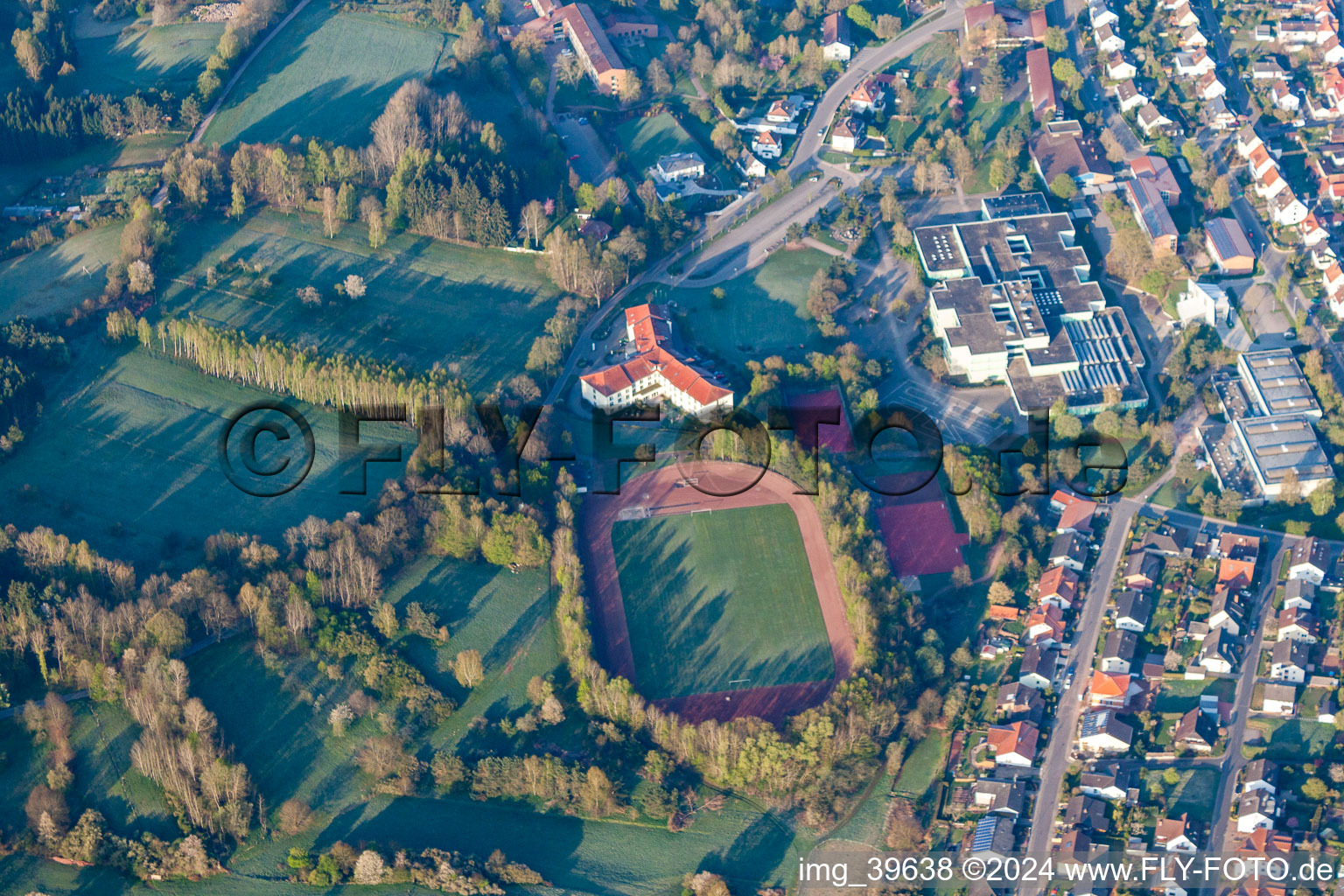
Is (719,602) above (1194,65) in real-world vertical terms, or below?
below

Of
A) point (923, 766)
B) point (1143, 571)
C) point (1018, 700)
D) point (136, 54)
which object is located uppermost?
point (136, 54)

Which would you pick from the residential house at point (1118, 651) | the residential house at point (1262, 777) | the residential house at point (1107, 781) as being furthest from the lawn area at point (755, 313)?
the residential house at point (1262, 777)

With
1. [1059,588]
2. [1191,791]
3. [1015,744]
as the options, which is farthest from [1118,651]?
[1015,744]

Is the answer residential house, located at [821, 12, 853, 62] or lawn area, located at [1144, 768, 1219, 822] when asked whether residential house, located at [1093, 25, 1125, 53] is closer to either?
residential house, located at [821, 12, 853, 62]

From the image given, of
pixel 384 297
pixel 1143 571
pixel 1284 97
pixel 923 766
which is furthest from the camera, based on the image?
pixel 1284 97

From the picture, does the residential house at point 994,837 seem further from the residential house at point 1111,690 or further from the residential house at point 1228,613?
the residential house at point 1228,613

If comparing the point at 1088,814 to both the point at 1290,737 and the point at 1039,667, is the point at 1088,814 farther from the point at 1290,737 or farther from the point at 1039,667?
the point at 1290,737

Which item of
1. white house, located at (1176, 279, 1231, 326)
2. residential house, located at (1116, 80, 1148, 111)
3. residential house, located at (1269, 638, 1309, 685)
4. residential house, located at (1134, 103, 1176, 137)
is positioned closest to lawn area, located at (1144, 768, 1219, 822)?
residential house, located at (1269, 638, 1309, 685)

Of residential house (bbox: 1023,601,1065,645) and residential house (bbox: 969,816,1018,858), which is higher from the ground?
residential house (bbox: 1023,601,1065,645)
